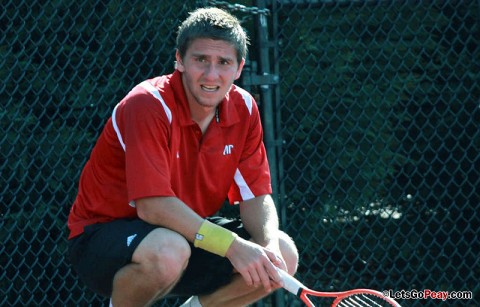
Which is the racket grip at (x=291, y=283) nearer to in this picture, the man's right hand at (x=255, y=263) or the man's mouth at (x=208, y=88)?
the man's right hand at (x=255, y=263)

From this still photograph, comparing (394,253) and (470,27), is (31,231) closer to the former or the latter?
(394,253)

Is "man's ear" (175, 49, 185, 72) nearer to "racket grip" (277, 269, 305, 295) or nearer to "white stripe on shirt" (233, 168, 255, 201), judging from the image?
"white stripe on shirt" (233, 168, 255, 201)

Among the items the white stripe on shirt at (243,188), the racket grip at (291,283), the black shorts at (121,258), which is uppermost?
the white stripe on shirt at (243,188)

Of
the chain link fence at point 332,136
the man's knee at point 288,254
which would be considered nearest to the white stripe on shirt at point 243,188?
the man's knee at point 288,254

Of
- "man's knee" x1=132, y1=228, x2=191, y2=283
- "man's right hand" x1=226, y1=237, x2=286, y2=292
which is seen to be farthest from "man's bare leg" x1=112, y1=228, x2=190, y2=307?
"man's right hand" x1=226, y1=237, x2=286, y2=292

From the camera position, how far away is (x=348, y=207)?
494 cm

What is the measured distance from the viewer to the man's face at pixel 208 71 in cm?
388

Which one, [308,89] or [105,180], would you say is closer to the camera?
[105,180]

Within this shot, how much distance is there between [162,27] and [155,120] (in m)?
1.34

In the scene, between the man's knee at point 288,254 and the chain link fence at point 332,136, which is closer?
the man's knee at point 288,254

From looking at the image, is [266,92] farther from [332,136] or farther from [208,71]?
[208,71]

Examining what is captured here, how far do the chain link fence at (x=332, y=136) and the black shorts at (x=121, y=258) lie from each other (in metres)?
0.97

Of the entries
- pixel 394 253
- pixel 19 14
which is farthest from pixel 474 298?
pixel 19 14

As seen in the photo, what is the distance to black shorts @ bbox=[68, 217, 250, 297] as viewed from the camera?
368 cm
